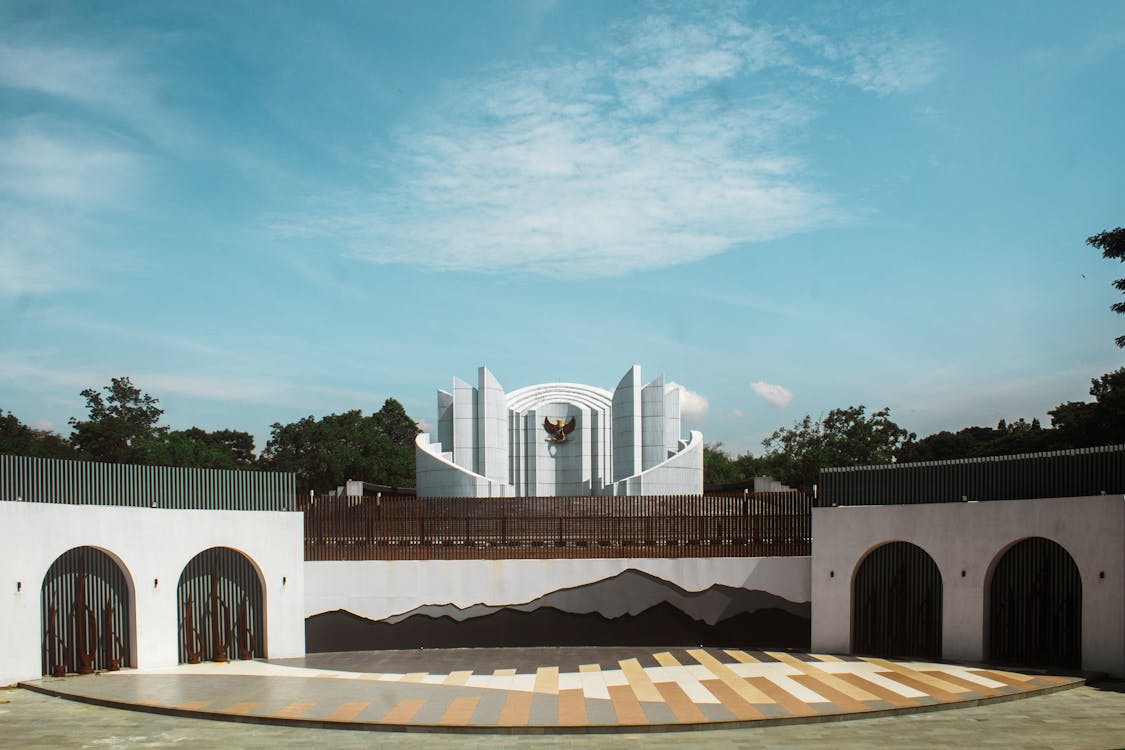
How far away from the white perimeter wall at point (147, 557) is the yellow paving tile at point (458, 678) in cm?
424

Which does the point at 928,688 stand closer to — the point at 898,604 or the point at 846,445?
the point at 898,604

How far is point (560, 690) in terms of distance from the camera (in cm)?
1623

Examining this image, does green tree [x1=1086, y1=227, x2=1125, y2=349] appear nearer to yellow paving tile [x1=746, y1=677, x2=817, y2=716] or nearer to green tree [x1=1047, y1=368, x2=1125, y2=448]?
green tree [x1=1047, y1=368, x2=1125, y2=448]

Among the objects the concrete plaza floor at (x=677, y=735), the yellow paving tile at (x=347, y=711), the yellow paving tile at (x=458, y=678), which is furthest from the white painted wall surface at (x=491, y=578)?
the concrete plaza floor at (x=677, y=735)

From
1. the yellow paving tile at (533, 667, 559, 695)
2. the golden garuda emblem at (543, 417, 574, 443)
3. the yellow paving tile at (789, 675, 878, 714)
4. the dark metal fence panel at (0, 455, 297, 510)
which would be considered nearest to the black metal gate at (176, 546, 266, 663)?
the dark metal fence panel at (0, 455, 297, 510)

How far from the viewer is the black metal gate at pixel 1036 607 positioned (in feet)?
58.3

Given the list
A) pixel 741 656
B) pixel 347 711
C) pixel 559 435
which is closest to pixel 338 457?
pixel 559 435

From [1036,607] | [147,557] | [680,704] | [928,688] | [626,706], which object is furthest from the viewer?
[147,557]

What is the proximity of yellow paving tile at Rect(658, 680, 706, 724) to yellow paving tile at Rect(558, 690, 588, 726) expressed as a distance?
1235 mm

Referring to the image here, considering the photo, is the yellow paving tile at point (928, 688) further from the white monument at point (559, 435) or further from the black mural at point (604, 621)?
the white monument at point (559, 435)

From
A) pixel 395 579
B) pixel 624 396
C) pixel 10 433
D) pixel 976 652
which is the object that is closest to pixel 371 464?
pixel 10 433

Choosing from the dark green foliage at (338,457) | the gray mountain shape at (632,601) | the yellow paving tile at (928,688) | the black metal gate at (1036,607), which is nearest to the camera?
the yellow paving tile at (928,688)

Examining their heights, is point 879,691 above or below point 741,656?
above

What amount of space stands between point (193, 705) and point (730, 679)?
27.4 ft
